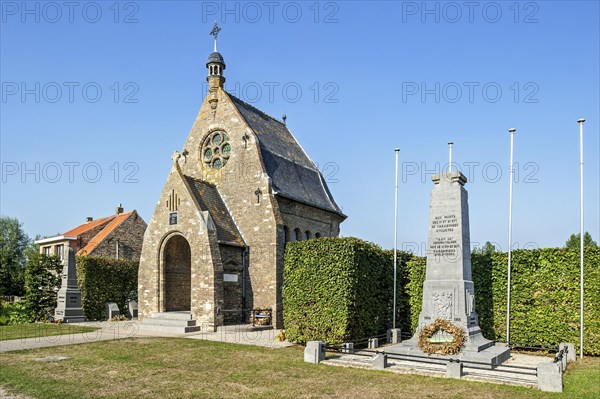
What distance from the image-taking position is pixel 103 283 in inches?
1198

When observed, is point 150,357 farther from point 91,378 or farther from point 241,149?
point 241,149

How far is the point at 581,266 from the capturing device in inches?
674

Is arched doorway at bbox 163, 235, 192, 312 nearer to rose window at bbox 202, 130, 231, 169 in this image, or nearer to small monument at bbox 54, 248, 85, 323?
rose window at bbox 202, 130, 231, 169

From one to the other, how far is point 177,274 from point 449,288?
16.4 metres

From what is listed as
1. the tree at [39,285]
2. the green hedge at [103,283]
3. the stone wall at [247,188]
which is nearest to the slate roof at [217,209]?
the stone wall at [247,188]

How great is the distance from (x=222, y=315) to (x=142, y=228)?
992 inches

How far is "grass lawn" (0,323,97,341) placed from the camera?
828 inches

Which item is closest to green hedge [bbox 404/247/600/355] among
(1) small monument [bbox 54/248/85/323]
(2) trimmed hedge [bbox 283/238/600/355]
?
(2) trimmed hedge [bbox 283/238/600/355]

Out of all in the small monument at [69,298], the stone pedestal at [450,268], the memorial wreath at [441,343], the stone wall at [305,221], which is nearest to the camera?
the memorial wreath at [441,343]

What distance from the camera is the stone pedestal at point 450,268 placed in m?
16.1

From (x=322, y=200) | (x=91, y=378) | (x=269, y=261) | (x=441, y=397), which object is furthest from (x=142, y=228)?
(x=441, y=397)

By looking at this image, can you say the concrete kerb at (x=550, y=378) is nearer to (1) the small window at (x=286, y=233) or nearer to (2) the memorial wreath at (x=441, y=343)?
(2) the memorial wreath at (x=441, y=343)

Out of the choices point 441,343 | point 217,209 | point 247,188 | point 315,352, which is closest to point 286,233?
point 247,188

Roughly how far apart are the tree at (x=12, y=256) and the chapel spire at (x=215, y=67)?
38.9m
